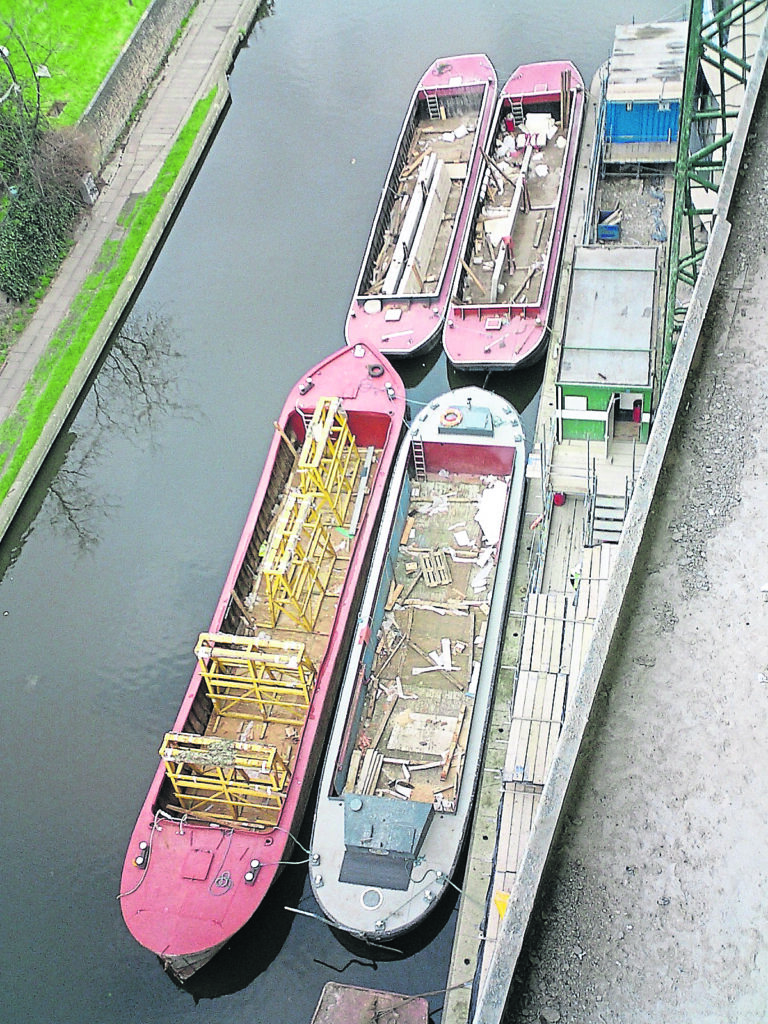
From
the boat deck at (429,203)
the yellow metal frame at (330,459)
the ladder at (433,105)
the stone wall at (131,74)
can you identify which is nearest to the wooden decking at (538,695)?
the yellow metal frame at (330,459)

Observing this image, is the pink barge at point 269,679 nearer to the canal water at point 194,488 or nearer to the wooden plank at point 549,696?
the canal water at point 194,488

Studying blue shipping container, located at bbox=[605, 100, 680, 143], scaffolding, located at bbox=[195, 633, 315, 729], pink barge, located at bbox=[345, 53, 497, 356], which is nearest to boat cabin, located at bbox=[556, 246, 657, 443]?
pink barge, located at bbox=[345, 53, 497, 356]

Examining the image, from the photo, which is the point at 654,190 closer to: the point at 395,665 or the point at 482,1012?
the point at 395,665

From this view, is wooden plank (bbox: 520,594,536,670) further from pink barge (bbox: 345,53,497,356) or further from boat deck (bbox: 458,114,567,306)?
boat deck (bbox: 458,114,567,306)

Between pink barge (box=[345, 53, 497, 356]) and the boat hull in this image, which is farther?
pink barge (box=[345, 53, 497, 356])

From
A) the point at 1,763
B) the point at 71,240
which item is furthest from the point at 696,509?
the point at 71,240

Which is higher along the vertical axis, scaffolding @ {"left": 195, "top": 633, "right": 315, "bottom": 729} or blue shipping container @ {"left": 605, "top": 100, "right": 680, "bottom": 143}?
blue shipping container @ {"left": 605, "top": 100, "right": 680, "bottom": 143}

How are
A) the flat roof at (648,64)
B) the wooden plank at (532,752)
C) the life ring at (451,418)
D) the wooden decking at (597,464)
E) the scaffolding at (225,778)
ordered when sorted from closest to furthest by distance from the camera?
the wooden plank at (532,752)
the scaffolding at (225,778)
the wooden decking at (597,464)
the life ring at (451,418)
the flat roof at (648,64)
